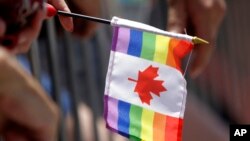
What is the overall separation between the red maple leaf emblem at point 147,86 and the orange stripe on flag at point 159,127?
0.03m

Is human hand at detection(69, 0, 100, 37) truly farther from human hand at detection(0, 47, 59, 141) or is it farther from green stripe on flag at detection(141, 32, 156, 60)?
human hand at detection(0, 47, 59, 141)

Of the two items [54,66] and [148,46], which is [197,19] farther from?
[54,66]

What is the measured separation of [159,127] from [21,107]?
58cm

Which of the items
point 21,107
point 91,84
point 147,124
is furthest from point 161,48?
point 91,84

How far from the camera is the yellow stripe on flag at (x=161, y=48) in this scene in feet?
5.05

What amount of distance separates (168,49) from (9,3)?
503mm

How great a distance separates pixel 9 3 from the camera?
110 centimetres

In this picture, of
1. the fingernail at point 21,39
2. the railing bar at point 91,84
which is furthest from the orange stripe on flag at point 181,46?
the railing bar at point 91,84

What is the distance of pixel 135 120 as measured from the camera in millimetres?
1568

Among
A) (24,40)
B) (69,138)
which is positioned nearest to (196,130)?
(69,138)

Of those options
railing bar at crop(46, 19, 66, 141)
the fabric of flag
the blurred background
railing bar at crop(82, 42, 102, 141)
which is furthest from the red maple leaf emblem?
railing bar at crop(82, 42, 102, 141)

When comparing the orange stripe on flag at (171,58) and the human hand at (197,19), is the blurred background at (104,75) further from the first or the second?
the orange stripe on flag at (171,58)

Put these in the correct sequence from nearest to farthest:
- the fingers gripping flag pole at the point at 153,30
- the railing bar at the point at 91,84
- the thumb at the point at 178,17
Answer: the fingers gripping flag pole at the point at 153,30 < the thumb at the point at 178,17 < the railing bar at the point at 91,84

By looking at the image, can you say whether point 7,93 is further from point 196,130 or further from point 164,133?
point 196,130
